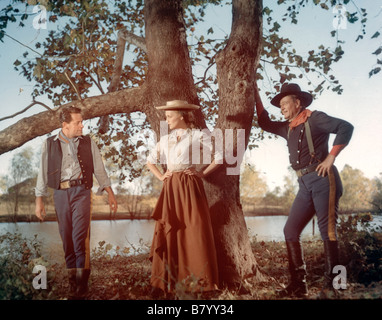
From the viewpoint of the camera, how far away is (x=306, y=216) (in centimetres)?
361

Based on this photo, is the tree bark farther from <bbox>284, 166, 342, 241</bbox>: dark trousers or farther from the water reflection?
the water reflection

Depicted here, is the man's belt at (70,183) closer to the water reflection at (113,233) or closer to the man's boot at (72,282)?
the man's boot at (72,282)

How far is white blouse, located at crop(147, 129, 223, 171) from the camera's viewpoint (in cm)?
365

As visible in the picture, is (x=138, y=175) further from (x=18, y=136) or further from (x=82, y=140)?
(x=82, y=140)

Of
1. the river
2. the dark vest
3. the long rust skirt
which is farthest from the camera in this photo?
the river

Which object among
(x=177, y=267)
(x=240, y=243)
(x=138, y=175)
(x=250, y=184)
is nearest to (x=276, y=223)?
(x=250, y=184)

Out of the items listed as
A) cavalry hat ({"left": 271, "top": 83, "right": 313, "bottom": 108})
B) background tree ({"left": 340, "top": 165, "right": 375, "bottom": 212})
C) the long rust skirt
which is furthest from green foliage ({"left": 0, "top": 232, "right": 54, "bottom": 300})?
background tree ({"left": 340, "top": 165, "right": 375, "bottom": 212})

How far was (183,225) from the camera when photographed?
356 cm

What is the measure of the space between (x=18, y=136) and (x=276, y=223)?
680 centimetres

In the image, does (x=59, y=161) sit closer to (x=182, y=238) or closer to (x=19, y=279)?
(x=19, y=279)

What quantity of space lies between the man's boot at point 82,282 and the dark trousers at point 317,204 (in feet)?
7.42

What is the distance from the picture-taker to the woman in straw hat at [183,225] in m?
3.47

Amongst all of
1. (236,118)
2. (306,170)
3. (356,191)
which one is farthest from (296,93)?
(356,191)
